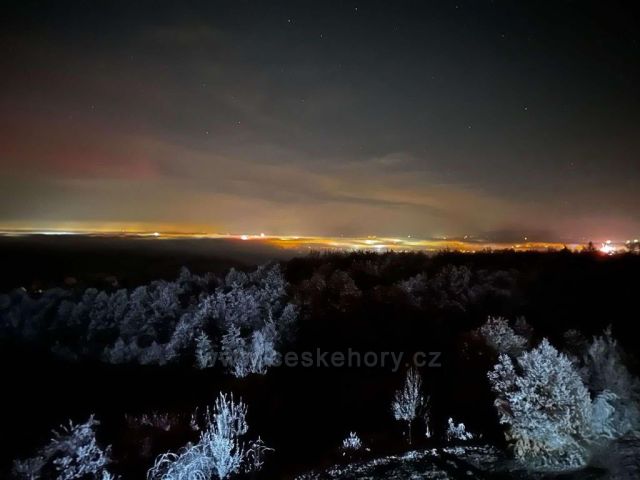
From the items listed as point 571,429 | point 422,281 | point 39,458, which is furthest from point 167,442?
point 422,281

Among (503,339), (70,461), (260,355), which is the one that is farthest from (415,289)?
(70,461)

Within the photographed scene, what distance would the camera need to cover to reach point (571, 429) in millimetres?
9484

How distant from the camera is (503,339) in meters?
13.4

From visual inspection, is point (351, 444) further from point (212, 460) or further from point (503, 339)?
point (503, 339)

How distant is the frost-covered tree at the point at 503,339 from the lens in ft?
43.0

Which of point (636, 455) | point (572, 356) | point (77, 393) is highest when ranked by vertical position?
point (572, 356)

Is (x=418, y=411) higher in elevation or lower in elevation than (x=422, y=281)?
lower

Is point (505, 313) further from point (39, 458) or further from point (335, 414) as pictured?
point (39, 458)

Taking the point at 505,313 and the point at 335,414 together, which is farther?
the point at 505,313

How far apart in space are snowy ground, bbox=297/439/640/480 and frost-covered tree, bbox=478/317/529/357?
3593mm

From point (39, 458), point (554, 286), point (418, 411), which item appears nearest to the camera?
point (39, 458)

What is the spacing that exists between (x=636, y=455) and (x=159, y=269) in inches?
1139

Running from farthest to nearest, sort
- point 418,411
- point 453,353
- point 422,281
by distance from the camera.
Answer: point 422,281, point 453,353, point 418,411

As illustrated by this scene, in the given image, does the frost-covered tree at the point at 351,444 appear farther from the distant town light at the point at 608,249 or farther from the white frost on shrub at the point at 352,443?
the distant town light at the point at 608,249
